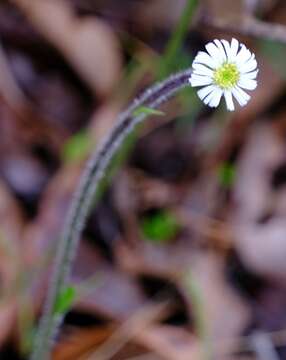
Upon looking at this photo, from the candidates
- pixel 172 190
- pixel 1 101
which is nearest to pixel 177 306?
pixel 172 190

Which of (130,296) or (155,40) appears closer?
(130,296)

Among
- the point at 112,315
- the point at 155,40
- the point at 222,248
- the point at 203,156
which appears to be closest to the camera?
the point at 112,315

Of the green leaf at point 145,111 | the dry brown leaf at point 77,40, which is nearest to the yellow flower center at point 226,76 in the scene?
the green leaf at point 145,111

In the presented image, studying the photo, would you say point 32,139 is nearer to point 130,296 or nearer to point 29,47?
point 29,47

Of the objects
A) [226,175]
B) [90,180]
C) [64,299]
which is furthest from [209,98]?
[226,175]

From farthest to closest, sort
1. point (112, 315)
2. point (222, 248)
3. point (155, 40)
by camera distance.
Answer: point (155, 40)
point (222, 248)
point (112, 315)

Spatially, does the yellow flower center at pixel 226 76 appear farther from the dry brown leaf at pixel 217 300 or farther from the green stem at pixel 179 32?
the dry brown leaf at pixel 217 300

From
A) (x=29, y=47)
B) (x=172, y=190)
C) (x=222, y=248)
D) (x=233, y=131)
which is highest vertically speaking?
(x=29, y=47)
